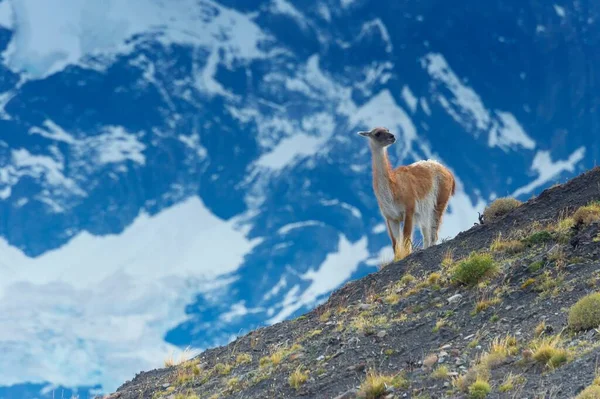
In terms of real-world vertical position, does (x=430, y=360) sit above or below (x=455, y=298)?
below

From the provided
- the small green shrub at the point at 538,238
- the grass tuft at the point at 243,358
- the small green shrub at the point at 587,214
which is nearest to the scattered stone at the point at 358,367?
the grass tuft at the point at 243,358

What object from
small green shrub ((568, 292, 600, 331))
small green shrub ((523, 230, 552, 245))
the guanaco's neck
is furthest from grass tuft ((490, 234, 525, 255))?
small green shrub ((568, 292, 600, 331))

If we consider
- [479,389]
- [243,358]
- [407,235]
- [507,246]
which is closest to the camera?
[479,389]

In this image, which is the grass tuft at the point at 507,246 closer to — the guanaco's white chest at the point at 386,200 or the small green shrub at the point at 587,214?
the small green shrub at the point at 587,214

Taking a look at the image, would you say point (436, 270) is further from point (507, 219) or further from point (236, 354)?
point (236, 354)

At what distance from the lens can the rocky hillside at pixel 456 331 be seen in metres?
10.5

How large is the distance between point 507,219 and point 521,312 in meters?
6.77

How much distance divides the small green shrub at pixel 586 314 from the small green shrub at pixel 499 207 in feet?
30.9

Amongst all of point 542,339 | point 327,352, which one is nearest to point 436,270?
point 327,352

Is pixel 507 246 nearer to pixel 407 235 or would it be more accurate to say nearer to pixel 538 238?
pixel 538 238

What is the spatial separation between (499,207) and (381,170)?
3464 millimetres

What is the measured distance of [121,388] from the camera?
17.8m

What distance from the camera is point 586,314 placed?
11195mm

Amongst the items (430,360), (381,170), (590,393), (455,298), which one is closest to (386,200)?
(381,170)
